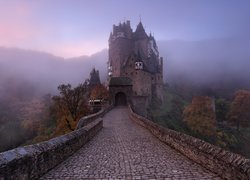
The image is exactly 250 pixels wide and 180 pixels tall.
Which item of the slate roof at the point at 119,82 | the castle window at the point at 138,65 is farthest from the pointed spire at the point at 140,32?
the slate roof at the point at 119,82

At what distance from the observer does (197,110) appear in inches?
1969

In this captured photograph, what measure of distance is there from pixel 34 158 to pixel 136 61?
6627 centimetres

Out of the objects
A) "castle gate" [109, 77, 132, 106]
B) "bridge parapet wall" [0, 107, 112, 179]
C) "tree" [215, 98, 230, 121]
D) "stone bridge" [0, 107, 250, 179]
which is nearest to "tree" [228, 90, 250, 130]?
"tree" [215, 98, 230, 121]

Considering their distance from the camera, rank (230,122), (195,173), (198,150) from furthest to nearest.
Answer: (230,122) → (198,150) → (195,173)

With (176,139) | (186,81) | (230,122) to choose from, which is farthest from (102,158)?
(186,81)

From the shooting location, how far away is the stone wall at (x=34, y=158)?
541cm

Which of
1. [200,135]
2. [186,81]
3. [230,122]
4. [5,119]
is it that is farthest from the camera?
[186,81]

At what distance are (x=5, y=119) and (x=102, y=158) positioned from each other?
256 ft

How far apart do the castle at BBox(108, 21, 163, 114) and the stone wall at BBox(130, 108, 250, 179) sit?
195 ft

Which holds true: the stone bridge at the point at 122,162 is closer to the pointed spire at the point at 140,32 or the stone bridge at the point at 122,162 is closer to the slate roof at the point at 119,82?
the slate roof at the point at 119,82

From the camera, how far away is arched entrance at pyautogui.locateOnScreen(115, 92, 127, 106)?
172 feet

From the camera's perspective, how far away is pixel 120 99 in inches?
2100

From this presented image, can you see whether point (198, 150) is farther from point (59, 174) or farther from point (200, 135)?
point (200, 135)

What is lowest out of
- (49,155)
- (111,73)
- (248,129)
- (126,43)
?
(248,129)
